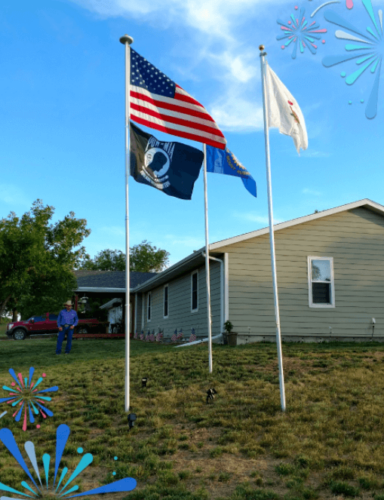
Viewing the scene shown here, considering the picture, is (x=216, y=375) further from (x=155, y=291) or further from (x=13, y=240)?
(x=155, y=291)

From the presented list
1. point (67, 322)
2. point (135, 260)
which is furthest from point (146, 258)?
point (67, 322)

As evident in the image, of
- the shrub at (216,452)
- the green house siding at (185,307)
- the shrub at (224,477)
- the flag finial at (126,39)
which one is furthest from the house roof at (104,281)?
the shrub at (224,477)

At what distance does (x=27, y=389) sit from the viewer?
8.12 m

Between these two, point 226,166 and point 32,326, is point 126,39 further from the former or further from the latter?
point 32,326

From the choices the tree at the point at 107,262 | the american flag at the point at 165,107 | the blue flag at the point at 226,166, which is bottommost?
the blue flag at the point at 226,166

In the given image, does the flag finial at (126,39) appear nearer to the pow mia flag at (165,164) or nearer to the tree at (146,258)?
the pow mia flag at (165,164)

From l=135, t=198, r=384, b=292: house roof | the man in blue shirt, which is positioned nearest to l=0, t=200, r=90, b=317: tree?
the man in blue shirt

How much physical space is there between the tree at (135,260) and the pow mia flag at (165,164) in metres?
52.7

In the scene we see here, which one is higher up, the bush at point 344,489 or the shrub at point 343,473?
the shrub at point 343,473

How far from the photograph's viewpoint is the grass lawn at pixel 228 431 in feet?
14.2

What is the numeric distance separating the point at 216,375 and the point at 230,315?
5.40m

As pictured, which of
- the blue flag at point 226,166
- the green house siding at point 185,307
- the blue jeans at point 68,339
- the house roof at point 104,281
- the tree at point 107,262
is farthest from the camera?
the tree at point 107,262

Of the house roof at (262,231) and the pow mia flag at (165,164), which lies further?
the house roof at (262,231)

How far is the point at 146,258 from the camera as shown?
6084 cm
